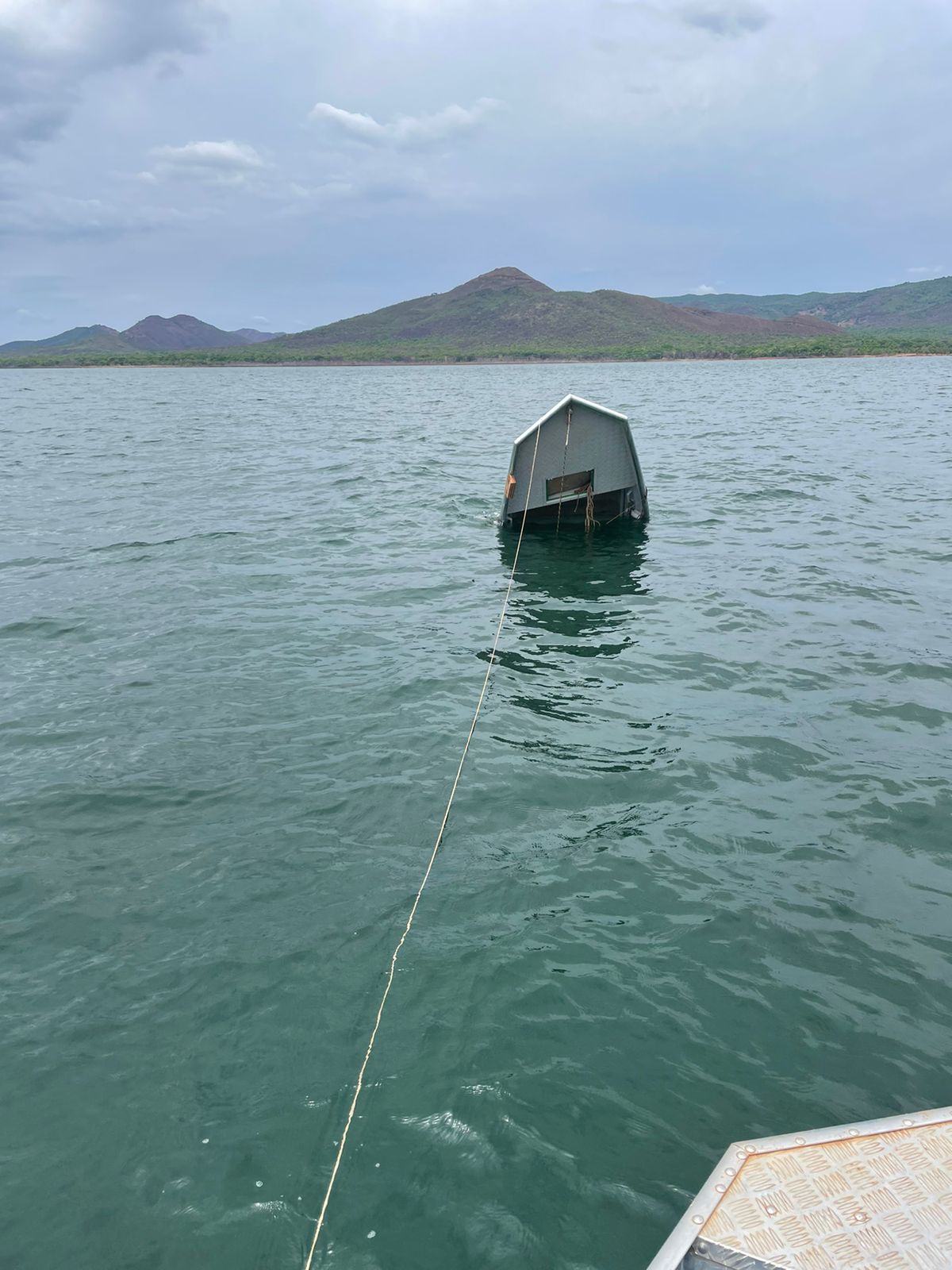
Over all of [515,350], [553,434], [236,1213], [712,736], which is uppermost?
[515,350]

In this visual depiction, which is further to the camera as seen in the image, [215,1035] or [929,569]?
[929,569]

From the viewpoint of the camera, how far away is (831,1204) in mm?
3883

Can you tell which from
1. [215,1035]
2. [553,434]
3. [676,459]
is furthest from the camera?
[676,459]

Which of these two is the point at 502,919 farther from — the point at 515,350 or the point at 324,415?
→ the point at 515,350

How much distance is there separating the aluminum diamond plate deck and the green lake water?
0.65 m

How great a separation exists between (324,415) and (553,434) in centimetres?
3863

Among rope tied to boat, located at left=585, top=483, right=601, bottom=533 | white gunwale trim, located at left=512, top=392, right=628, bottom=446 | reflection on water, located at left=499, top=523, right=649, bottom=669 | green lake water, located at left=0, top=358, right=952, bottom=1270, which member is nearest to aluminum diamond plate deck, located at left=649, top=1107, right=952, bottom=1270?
green lake water, located at left=0, top=358, right=952, bottom=1270

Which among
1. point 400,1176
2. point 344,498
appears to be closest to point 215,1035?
point 400,1176

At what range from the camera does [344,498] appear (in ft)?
80.0

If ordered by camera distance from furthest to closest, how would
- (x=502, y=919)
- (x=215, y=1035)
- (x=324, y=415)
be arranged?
(x=324, y=415) < (x=502, y=919) < (x=215, y=1035)

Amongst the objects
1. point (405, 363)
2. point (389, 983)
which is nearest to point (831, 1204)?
point (389, 983)

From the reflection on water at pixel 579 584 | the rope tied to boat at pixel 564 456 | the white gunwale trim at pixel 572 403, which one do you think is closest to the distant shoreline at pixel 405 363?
the rope tied to boat at pixel 564 456

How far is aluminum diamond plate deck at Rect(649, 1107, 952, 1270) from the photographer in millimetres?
3631

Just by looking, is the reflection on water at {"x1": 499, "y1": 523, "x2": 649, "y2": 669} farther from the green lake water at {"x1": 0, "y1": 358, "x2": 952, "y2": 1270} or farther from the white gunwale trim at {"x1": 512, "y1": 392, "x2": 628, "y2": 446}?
the white gunwale trim at {"x1": 512, "y1": 392, "x2": 628, "y2": 446}
